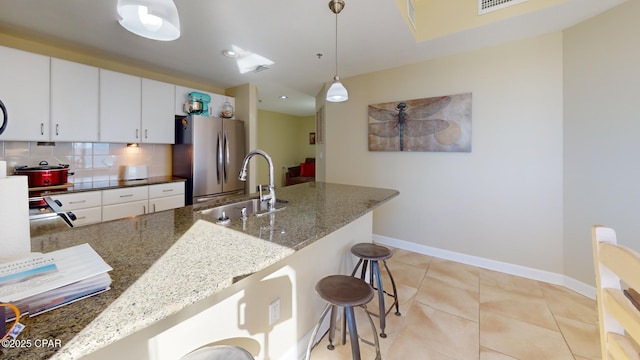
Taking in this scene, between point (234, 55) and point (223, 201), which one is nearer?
point (223, 201)

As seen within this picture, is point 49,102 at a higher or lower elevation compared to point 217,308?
higher

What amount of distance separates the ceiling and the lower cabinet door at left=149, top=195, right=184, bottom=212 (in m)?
1.67

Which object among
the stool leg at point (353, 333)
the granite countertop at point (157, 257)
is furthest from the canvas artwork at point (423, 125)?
the stool leg at point (353, 333)

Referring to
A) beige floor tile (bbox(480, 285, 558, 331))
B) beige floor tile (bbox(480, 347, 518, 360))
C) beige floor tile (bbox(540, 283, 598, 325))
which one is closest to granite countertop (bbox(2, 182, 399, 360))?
beige floor tile (bbox(480, 347, 518, 360))

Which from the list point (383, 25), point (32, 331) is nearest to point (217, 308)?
point (32, 331)

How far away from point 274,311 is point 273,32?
2286 millimetres

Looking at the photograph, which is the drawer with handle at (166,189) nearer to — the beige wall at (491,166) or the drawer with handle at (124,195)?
the drawer with handle at (124,195)

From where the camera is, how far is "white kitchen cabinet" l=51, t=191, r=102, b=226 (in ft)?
7.82

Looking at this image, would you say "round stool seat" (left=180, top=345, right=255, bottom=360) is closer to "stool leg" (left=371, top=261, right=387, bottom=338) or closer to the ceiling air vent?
"stool leg" (left=371, top=261, right=387, bottom=338)

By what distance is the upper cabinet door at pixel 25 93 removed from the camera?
221 cm

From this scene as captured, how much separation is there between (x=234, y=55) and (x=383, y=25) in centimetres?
164

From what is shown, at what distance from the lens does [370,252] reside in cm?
177

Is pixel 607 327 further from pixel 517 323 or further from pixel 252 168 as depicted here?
pixel 252 168

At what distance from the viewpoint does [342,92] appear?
2020 mm
